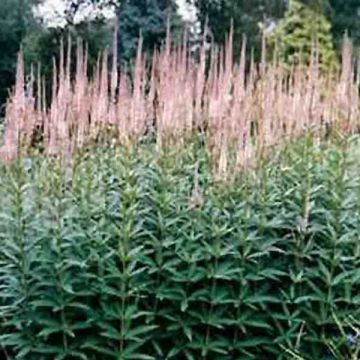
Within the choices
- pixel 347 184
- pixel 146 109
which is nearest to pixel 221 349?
pixel 347 184

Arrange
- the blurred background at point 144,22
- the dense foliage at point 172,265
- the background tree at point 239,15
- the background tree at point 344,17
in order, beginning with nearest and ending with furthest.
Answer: the dense foliage at point 172,265 → the blurred background at point 144,22 → the background tree at point 239,15 → the background tree at point 344,17

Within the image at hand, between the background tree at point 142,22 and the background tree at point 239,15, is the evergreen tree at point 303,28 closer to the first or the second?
the background tree at point 239,15

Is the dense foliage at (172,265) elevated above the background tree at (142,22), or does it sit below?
below

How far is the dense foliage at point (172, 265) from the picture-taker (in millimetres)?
4180

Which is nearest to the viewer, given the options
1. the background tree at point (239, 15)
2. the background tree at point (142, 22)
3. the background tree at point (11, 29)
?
the background tree at point (11, 29)

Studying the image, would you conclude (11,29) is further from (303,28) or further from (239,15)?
(303,28)

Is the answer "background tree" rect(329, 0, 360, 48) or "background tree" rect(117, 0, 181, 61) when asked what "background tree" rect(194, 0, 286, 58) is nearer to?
"background tree" rect(117, 0, 181, 61)

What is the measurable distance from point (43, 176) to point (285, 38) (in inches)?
470

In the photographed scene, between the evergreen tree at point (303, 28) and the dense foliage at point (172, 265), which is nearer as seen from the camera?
the dense foliage at point (172, 265)

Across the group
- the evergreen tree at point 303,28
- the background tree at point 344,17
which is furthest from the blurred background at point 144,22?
the background tree at point 344,17

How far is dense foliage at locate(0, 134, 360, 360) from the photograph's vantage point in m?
4.18

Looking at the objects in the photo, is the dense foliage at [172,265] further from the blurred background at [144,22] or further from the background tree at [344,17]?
the background tree at [344,17]

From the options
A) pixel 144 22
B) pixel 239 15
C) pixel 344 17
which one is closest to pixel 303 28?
pixel 239 15

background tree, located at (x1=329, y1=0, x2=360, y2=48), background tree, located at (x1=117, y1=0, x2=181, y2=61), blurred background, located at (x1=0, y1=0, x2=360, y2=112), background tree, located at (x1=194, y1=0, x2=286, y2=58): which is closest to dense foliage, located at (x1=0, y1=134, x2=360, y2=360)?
blurred background, located at (x1=0, y1=0, x2=360, y2=112)
